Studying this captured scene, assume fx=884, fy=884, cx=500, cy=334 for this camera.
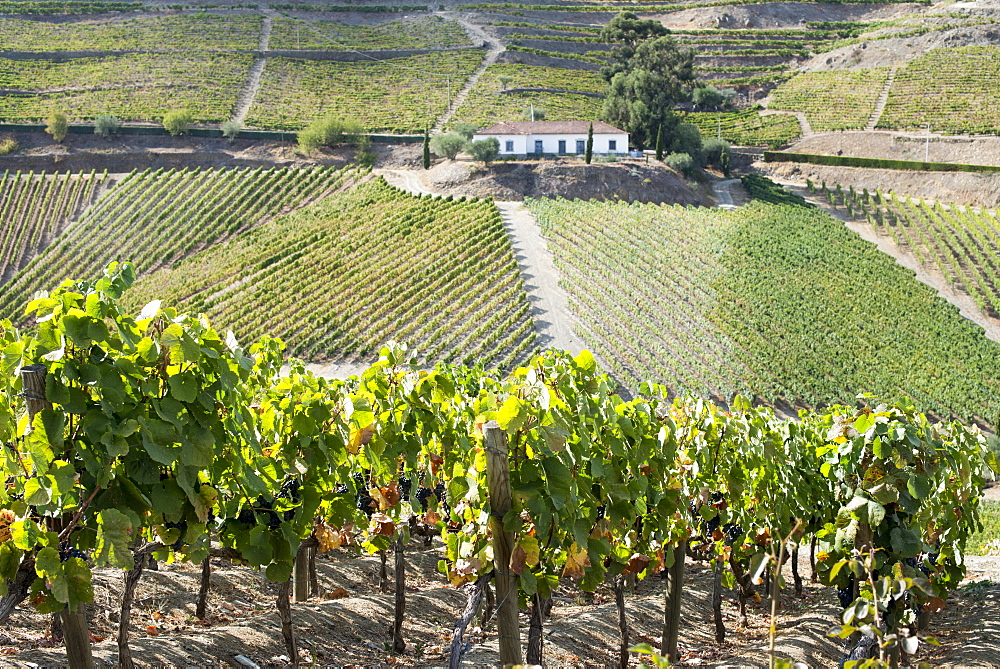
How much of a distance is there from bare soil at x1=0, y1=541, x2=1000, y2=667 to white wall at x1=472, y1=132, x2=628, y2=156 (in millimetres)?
44324

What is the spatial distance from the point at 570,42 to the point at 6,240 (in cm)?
6195

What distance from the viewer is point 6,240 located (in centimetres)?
4741

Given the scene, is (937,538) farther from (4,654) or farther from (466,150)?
(466,150)

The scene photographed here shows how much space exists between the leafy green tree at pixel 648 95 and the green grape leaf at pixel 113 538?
56.3m

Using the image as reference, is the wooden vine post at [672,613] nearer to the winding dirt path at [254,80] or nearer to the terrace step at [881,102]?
the winding dirt path at [254,80]

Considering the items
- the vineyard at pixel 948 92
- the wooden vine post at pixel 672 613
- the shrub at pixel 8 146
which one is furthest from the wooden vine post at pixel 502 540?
the vineyard at pixel 948 92

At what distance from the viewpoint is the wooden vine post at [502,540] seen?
5.00 meters

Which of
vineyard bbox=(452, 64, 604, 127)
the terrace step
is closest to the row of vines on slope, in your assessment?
vineyard bbox=(452, 64, 604, 127)

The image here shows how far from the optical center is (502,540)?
5.24 meters

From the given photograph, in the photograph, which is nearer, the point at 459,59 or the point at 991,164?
the point at 991,164

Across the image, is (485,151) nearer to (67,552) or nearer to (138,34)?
(67,552)

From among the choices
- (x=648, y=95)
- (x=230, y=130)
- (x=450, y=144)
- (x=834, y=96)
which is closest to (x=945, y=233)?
(x=648, y=95)

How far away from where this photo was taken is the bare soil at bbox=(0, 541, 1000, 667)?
727 centimetres

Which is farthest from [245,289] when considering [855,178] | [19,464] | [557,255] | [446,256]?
[855,178]
